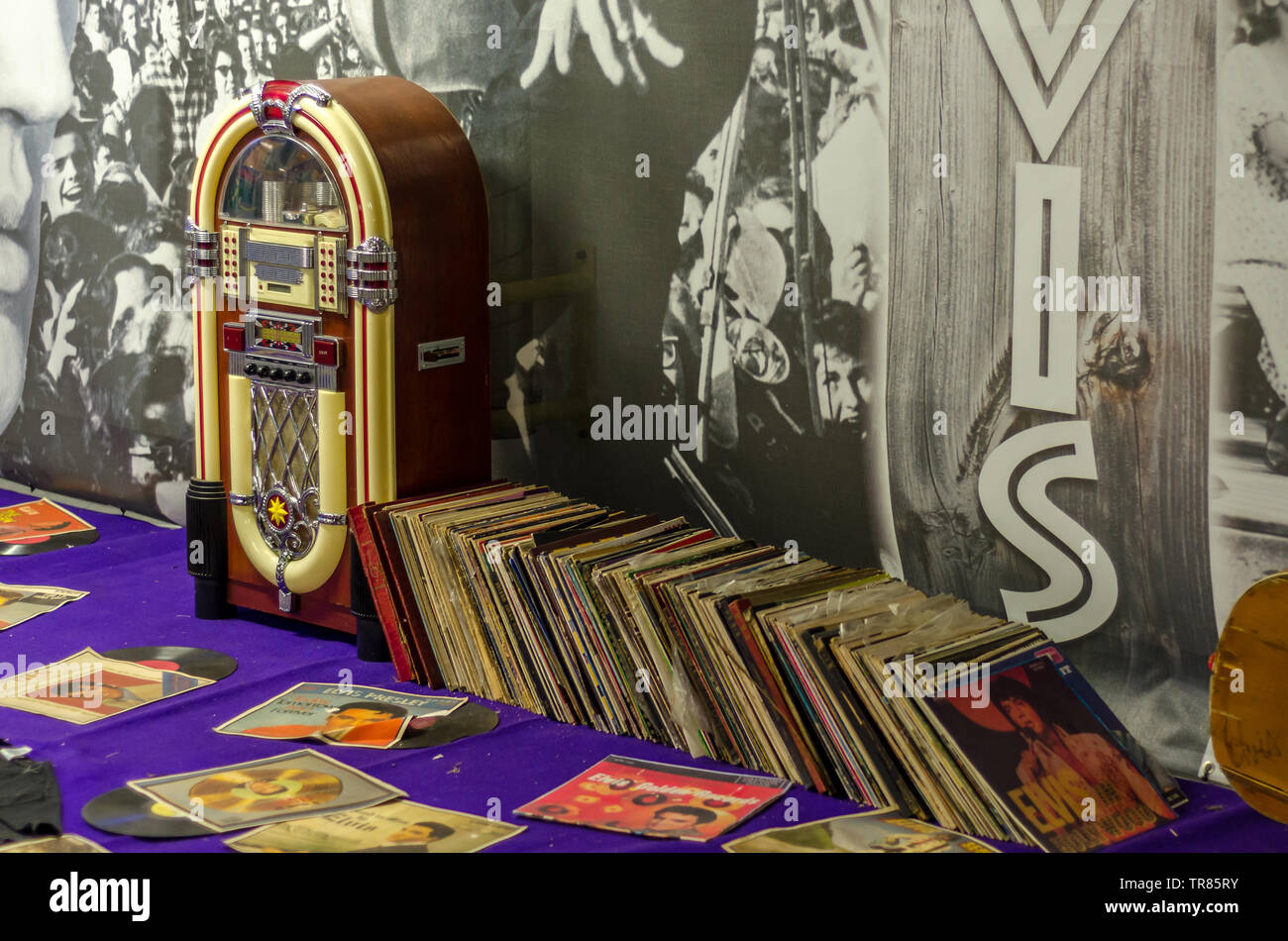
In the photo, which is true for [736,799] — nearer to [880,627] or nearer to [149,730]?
[880,627]

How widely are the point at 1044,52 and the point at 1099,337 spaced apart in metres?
0.64

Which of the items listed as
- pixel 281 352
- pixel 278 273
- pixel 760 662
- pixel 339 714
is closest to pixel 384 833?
pixel 339 714

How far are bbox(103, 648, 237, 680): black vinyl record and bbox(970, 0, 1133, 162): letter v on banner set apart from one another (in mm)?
2406

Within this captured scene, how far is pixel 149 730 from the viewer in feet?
12.3

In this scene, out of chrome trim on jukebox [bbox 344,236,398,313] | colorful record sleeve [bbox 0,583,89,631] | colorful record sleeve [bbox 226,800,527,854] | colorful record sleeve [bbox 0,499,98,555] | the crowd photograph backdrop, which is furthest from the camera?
colorful record sleeve [bbox 0,499,98,555]

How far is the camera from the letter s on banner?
3615mm

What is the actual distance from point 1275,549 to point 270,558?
260cm

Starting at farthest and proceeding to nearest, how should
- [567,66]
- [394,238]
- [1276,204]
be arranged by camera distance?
[567,66] → [394,238] → [1276,204]

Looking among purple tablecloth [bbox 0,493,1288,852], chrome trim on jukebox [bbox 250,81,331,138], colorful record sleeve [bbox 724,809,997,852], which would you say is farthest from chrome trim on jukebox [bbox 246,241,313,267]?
colorful record sleeve [bbox 724,809,997,852]

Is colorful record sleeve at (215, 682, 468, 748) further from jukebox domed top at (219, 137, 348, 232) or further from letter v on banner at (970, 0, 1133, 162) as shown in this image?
letter v on banner at (970, 0, 1133, 162)

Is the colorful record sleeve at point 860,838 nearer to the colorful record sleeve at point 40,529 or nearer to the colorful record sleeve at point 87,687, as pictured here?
the colorful record sleeve at point 87,687

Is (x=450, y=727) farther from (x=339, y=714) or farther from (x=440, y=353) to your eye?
(x=440, y=353)

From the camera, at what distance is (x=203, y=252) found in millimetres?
4441

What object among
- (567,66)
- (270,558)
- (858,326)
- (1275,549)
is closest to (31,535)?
(270,558)
